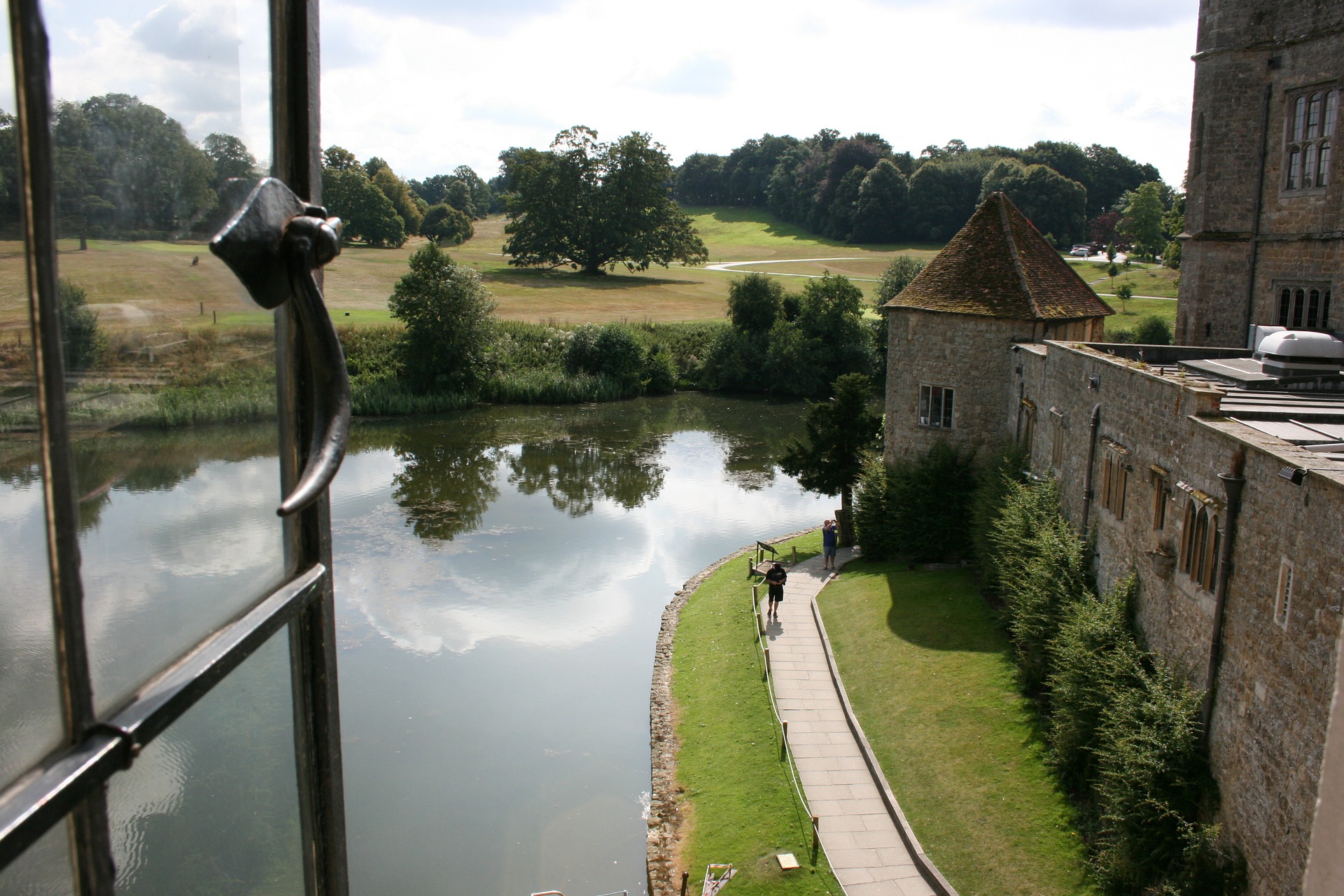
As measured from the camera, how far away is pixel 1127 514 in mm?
14492

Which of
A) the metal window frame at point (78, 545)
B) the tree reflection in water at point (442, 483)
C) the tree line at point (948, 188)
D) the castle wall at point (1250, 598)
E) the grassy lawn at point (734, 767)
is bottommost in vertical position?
the grassy lawn at point (734, 767)

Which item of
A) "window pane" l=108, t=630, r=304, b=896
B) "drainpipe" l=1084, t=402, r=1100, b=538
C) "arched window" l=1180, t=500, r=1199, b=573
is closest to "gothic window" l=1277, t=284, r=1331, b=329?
"drainpipe" l=1084, t=402, r=1100, b=538

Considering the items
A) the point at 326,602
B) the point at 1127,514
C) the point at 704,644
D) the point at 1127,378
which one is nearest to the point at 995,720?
the point at 1127,514

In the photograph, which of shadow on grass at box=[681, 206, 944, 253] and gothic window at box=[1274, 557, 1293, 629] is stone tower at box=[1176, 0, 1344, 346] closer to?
gothic window at box=[1274, 557, 1293, 629]

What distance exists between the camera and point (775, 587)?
20.8 m

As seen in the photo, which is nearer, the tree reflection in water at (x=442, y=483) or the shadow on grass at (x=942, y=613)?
the shadow on grass at (x=942, y=613)

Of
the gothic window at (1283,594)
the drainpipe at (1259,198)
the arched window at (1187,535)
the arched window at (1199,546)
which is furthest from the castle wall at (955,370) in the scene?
the gothic window at (1283,594)

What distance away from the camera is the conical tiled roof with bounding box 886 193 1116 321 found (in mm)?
22312

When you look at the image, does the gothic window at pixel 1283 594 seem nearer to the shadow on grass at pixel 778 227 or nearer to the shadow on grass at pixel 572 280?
the shadow on grass at pixel 572 280

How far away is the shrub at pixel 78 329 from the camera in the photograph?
1421mm

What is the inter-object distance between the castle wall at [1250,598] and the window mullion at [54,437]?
9.13 meters

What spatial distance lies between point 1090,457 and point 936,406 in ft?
24.3

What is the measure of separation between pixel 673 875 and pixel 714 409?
3754cm

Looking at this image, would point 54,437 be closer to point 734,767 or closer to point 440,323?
point 734,767
